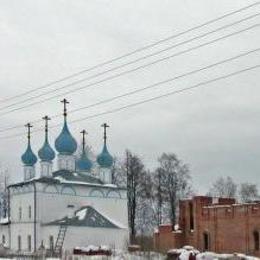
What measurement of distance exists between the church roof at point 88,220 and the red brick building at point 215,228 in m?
4.15

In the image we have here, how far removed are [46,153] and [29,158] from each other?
6.49ft

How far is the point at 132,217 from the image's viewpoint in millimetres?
61906

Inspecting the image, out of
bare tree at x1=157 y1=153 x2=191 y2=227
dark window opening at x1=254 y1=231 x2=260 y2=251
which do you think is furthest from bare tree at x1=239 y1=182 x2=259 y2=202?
dark window opening at x1=254 y1=231 x2=260 y2=251

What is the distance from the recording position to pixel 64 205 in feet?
162

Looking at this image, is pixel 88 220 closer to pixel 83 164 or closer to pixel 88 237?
pixel 88 237

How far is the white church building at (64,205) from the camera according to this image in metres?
47.1

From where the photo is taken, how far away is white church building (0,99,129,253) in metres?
47.1

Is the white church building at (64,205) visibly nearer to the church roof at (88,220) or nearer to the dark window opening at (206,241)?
the church roof at (88,220)

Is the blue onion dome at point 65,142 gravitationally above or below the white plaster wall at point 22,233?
above

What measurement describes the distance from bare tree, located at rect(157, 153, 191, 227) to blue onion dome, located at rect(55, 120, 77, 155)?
14.2 meters

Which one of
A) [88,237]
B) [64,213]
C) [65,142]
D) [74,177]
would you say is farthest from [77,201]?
[65,142]

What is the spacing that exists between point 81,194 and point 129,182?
38.5ft

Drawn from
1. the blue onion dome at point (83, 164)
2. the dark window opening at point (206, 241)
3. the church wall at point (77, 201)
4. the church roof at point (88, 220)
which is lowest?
the dark window opening at point (206, 241)

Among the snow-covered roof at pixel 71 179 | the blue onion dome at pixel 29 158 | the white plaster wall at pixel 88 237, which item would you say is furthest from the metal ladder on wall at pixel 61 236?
the blue onion dome at pixel 29 158
